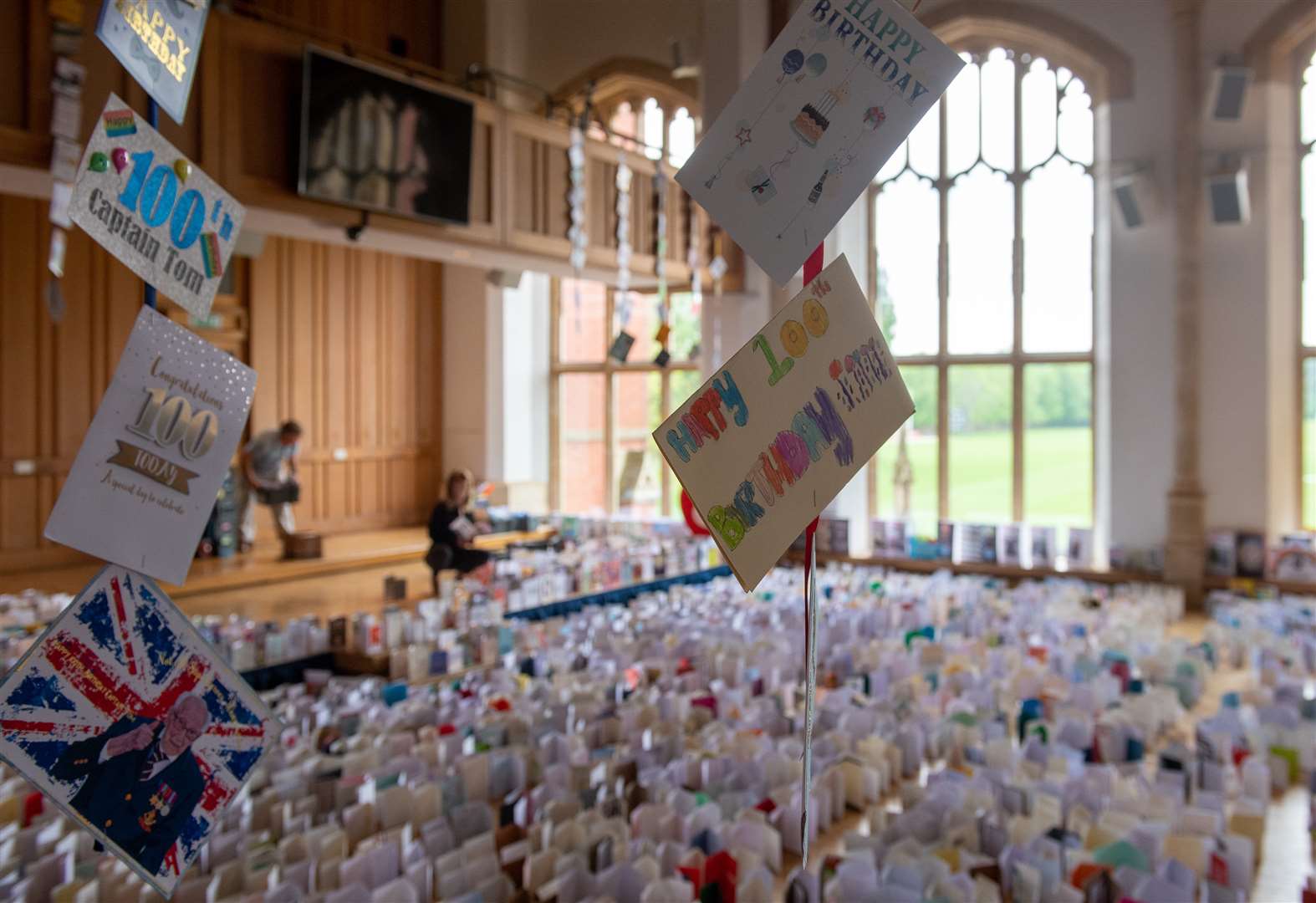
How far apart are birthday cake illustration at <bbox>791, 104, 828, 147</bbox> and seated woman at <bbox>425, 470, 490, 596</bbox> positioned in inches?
254

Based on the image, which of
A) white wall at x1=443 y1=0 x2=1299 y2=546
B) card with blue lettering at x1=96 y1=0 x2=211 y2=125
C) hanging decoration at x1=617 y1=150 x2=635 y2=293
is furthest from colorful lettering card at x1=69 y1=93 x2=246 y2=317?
white wall at x1=443 y1=0 x2=1299 y2=546

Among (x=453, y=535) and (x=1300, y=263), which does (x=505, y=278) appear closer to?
(x=453, y=535)

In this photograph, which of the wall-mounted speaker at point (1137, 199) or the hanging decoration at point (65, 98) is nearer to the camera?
the hanging decoration at point (65, 98)

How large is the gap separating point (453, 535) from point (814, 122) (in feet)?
21.5

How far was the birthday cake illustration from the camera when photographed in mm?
1183

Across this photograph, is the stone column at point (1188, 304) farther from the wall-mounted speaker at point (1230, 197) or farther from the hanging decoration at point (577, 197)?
the hanging decoration at point (577, 197)

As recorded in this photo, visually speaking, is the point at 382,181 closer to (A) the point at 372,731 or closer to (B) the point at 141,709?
(A) the point at 372,731

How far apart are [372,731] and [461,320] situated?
28.4ft

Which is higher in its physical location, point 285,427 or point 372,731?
point 285,427

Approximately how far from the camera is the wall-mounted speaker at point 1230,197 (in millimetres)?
7871

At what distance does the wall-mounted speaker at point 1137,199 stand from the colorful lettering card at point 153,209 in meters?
8.14

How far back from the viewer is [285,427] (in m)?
8.77

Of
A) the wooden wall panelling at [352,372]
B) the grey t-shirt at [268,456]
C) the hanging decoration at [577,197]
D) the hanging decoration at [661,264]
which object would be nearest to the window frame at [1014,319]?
the hanging decoration at [661,264]

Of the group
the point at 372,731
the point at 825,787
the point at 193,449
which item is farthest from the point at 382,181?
the point at 193,449
